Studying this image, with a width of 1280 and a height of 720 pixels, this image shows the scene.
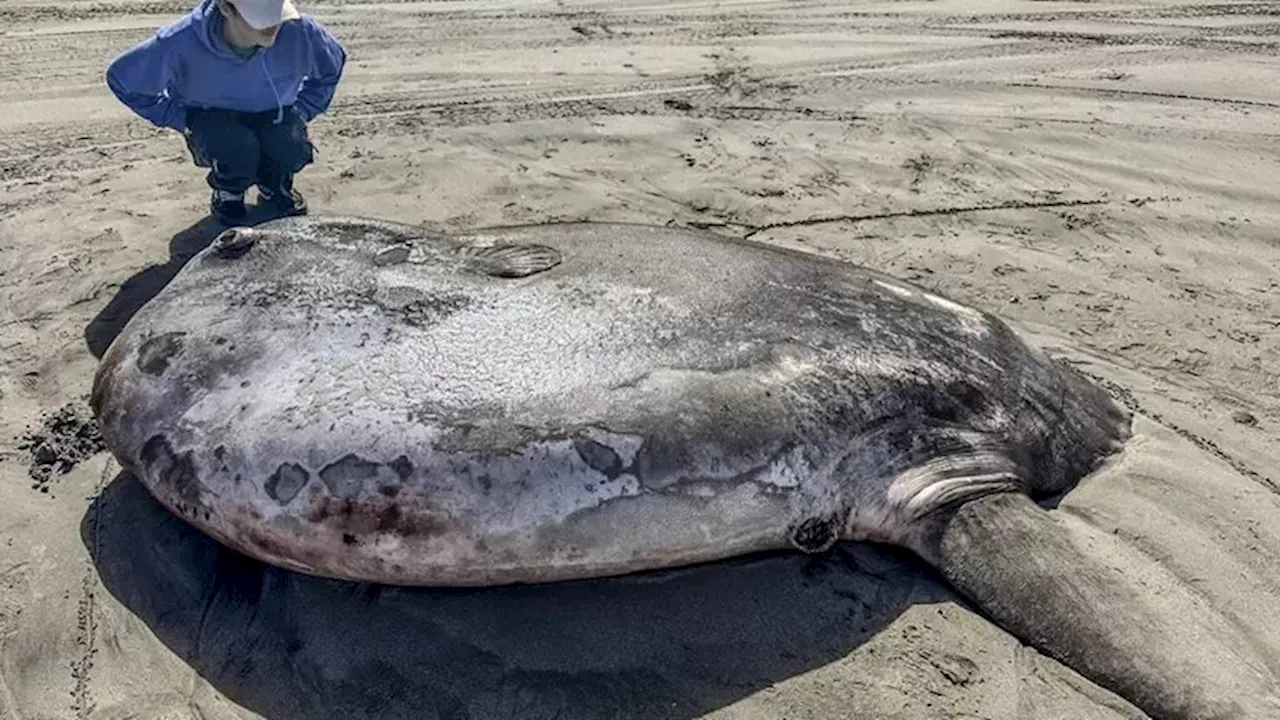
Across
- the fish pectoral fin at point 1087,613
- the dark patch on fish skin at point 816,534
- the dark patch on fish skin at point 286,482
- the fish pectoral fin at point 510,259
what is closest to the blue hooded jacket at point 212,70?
the fish pectoral fin at point 510,259

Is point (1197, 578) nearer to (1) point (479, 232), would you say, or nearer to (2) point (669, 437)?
(2) point (669, 437)

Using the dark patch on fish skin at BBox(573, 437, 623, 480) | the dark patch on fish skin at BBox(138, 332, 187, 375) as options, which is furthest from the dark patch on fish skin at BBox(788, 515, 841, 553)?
the dark patch on fish skin at BBox(138, 332, 187, 375)

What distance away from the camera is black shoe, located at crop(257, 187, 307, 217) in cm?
533

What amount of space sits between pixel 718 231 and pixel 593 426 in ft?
8.59

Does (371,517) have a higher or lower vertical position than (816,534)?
higher

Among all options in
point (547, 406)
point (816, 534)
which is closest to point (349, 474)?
point (547, 406)

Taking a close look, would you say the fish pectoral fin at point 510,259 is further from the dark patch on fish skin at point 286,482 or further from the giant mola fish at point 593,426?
the dark patch on fish skin at point 286,482

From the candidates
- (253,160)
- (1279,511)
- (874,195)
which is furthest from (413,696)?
(874,195)

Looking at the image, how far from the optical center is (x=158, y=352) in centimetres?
316

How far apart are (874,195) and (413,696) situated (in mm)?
3830

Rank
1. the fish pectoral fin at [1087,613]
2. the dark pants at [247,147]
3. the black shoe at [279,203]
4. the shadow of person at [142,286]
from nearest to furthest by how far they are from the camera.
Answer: the fish pectoral fin at [1087,613], the shadow of person at [142,286], the dark pants at [247,147], the black shoe at [279,203]

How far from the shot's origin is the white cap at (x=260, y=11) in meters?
4.45

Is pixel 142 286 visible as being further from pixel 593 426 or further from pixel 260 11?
pixel 593 426

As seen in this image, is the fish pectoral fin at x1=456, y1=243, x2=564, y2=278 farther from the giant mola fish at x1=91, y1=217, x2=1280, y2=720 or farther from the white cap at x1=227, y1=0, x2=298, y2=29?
the white cap at x1=227, y1=0, x2=298, y2=29
